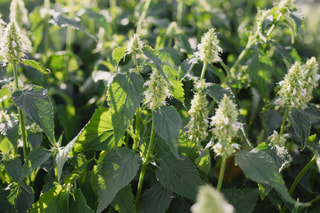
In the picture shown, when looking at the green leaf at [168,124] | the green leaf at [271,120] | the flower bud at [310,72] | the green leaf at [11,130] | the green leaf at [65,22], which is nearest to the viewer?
the green leaf at [168,124]

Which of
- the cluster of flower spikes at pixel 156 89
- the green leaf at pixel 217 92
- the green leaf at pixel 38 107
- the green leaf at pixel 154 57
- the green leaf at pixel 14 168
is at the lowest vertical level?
the green leaf at pixel 14 168

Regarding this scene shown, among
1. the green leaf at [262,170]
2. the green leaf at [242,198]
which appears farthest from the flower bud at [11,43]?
the green leaf at [242,198]

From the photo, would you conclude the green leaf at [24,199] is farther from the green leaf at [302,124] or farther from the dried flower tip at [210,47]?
the green leaf at [302,124]

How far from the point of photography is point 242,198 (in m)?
1.58

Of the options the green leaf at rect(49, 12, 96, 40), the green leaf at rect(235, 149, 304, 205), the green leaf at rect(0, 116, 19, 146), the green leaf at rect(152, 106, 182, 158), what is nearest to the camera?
the green leaf at rect(235, 149, 304, 205)

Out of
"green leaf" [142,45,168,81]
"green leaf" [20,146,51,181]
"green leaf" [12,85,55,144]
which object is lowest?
"green leaf" [20,146,51,181]

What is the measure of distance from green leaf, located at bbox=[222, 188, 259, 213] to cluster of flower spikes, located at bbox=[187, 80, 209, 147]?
0.32 meters

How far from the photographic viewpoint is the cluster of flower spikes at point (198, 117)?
148 centimetres

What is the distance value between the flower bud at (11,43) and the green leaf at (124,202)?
0.84 m

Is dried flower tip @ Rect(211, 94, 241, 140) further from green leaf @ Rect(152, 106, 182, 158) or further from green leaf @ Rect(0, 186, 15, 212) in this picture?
green leaf @ Rect(0, 186, 15, 212)

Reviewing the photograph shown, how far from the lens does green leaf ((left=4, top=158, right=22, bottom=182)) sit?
1.59 m

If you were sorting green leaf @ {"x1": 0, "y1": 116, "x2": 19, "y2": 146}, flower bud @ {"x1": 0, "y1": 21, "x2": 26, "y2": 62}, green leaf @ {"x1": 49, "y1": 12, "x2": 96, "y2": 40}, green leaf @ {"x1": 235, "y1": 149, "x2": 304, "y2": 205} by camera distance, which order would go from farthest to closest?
1. green leaf @ {"x1": 49, "y1": 12, "x2": 96, "y2": 40}
2. green leaf @ {"x1": 0, "y1": 116, "x2": 19, "y2": 146}
3. flower bud @ {"x1": 0, "y1": 21, "x2": 26, "y2": 62}
4. green leaf @ {"x1": 235, "y1": 149, "x2": 304, "y2": 205}

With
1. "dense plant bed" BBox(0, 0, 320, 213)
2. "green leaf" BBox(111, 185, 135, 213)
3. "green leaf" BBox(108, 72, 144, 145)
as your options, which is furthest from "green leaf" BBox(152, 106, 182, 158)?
"green leaf" BBox(111, 185, 135, 213)

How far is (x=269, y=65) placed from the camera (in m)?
1.99
